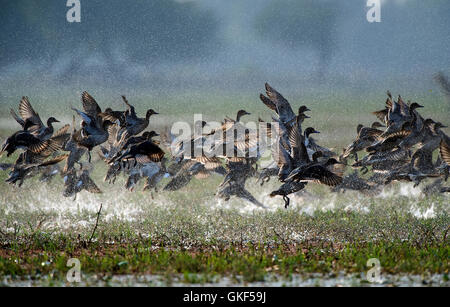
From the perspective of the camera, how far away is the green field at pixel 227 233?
7.03 m

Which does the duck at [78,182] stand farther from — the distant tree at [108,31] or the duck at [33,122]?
the distant tree at [108,31]

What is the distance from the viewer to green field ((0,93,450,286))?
277 inches

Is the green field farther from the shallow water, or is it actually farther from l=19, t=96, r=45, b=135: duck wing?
l=19, t=96, r=45, b=135: duck wing

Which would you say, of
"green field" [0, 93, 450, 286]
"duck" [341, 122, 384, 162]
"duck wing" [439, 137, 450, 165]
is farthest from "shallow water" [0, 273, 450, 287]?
"duck" [341, 122, 384, 162]

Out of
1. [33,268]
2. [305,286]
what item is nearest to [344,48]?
[305,286]

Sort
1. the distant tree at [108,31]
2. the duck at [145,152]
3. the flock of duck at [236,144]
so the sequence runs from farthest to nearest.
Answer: the distant tree at [108,31]
the flock of duck at [236,144]
the duck at [145,152]

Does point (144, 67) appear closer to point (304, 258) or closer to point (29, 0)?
point (29, 0)

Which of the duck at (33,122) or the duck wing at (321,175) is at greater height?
the duck at (33,122)

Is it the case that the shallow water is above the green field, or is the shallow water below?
below

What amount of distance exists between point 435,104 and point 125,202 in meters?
8.67

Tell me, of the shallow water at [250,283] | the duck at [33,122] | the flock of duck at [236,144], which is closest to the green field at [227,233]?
the shallow water at [250,283]

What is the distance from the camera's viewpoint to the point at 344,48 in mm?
15484

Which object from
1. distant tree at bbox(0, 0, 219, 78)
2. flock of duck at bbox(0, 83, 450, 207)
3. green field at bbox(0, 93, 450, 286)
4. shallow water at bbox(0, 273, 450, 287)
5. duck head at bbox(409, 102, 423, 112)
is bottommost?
shallow water at bbox(0, 273, 450, 287)
